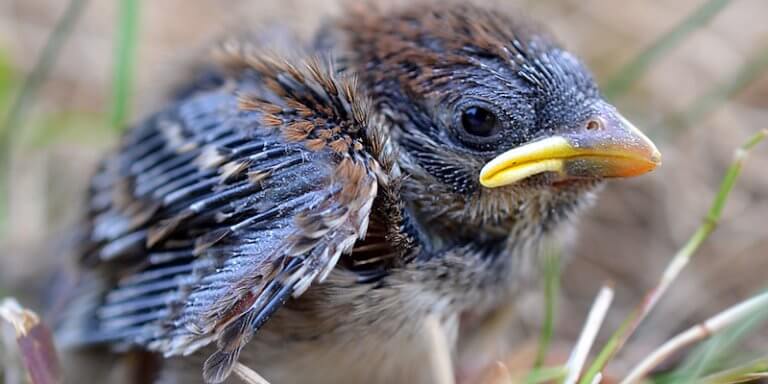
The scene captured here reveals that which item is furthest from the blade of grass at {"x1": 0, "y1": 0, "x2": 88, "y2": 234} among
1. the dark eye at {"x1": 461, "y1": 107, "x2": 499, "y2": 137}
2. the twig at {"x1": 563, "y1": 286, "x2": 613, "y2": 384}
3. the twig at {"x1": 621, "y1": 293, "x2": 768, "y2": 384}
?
the twig at {"x1": 621, "y1": 293, "x2": 768, "y2": 384}

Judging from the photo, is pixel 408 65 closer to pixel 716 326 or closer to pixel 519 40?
pixel 519 40

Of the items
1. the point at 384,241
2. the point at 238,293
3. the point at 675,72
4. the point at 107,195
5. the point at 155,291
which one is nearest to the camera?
the point at 238,293

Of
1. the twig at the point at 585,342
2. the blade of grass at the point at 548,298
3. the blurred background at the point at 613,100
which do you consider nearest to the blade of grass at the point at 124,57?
the blurred background at the point at 613,100

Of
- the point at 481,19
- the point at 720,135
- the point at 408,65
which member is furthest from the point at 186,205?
the point at 720,135

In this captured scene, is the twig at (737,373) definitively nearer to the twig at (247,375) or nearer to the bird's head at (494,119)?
the bird's head at (494,119)

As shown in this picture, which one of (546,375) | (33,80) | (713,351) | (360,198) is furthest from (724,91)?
(33,80)

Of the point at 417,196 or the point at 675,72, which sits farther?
the point at 675,72
